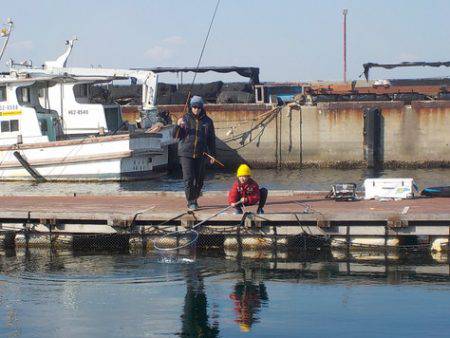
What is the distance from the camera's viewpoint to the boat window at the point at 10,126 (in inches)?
1128

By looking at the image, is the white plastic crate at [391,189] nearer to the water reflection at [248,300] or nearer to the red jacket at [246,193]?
the red jacket at [246,193]

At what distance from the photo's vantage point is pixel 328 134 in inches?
1385

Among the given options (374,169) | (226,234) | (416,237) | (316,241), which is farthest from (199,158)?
(374,169)

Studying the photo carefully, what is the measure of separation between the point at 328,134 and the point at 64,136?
404 inches

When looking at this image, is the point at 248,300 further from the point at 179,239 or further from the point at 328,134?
the point at 328,134

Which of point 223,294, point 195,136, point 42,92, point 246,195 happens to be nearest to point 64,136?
point 42,92

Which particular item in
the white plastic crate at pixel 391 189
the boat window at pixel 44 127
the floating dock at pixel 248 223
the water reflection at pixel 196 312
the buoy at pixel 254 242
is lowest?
the water reflection at pixel 196 312

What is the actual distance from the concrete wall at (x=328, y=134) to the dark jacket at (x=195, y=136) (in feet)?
65.6

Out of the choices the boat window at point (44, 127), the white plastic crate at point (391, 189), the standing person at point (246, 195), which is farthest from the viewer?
the boat window at point (44, 127)

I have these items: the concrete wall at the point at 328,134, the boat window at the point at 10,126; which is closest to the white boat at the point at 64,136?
the boat window at the point at 10,126

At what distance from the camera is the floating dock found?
48.4 feet

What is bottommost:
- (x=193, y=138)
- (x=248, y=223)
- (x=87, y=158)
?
(x=248, y=223)

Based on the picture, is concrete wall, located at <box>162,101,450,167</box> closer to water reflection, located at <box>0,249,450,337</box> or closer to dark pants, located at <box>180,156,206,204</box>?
dark pants, located at <box>180,156,206,204</box>

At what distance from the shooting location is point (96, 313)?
11984 millimetres
